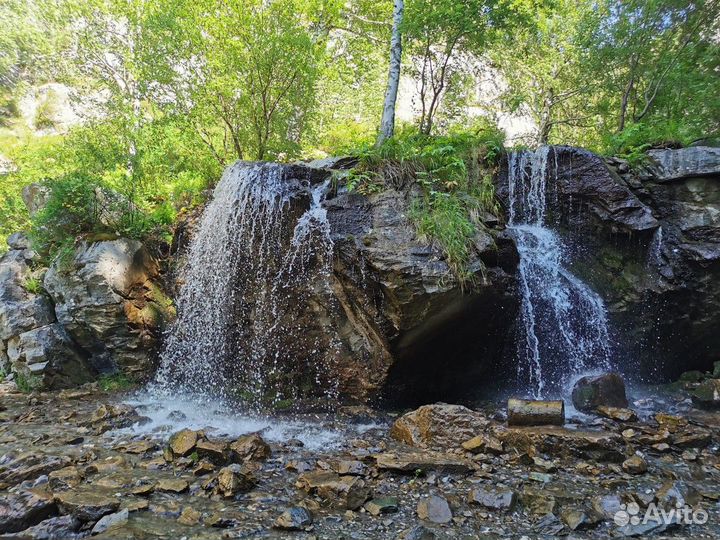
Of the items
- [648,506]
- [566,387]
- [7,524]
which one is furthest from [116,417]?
[566,387]

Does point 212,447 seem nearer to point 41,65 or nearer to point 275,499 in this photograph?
point 275,499

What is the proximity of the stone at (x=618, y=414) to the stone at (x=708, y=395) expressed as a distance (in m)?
1.72

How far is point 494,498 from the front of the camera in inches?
162

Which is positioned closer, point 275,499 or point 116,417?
point 275,499

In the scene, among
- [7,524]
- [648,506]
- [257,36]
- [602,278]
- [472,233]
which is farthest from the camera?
[257,36]

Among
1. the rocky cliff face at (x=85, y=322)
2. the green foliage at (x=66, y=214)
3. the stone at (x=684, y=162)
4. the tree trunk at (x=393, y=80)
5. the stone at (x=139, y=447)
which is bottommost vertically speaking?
the stone at (x=139, y=447)

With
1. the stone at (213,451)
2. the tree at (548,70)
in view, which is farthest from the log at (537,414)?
the tree at (548,70)

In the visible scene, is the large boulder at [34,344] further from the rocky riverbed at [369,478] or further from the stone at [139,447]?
the stone at [139,447]

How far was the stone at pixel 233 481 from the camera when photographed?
166 inches

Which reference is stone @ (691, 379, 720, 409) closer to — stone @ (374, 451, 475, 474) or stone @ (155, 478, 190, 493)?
stone @ (374, 451, 475, 474)

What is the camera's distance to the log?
19.4 ft

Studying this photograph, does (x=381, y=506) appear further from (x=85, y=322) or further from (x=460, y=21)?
(x=460, y=21)

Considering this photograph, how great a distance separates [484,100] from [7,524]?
21807 mm

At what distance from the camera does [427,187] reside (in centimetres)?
808
